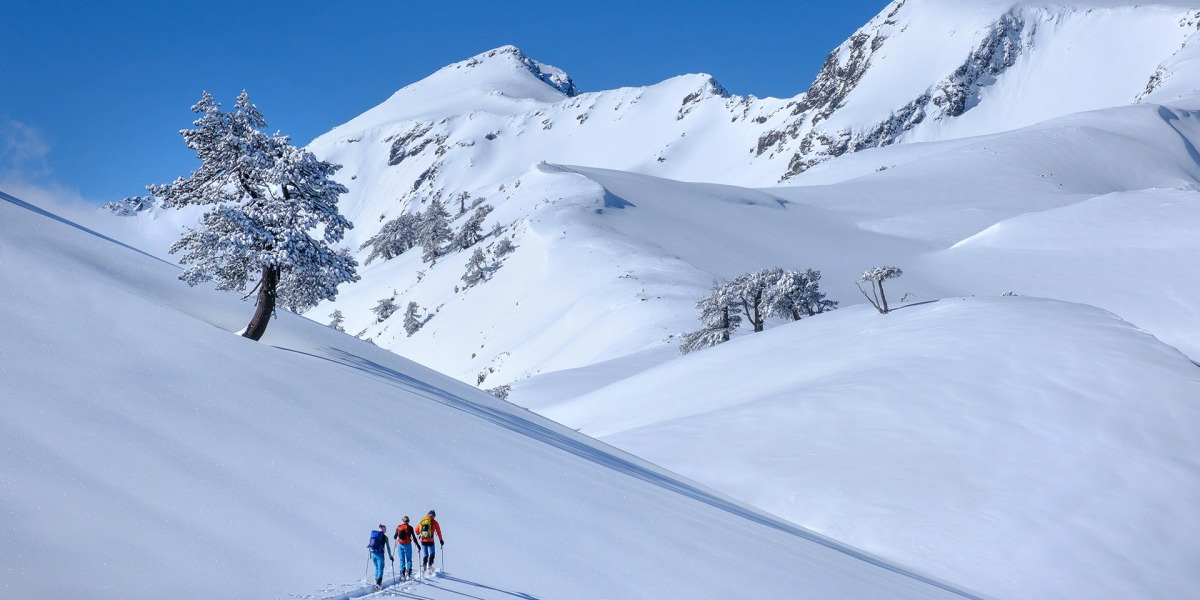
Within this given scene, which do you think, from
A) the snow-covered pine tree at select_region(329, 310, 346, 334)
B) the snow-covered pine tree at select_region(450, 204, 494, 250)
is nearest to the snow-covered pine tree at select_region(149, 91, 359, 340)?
the snow-covered pine tree at select_region(329, 310, 346, 334)

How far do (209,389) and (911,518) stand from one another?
14.3 metres

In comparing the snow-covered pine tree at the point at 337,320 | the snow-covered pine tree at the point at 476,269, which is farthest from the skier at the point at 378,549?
the snow-covered pine tree at the point at 337,320

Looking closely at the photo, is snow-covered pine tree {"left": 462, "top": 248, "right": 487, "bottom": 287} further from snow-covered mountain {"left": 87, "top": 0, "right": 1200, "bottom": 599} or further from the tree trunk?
the tree trunk

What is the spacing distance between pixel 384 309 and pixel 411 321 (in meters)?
8.53

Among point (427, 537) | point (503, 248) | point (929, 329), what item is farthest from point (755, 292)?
point (503, 248)

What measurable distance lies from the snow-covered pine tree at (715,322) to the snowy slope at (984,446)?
11484 millimetres

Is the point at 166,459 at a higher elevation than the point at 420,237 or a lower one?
lower

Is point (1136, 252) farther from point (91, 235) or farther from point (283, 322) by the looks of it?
point (91, 235)

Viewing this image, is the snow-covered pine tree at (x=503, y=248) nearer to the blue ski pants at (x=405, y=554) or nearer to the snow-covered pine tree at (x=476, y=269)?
the snow-covered pine tree at (x=476, y=269)

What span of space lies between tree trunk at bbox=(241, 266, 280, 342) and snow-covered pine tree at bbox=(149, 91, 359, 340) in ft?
0.08

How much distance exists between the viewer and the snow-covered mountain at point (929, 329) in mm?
17109

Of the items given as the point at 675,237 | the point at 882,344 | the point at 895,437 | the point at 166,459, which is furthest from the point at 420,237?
the point at 166,459

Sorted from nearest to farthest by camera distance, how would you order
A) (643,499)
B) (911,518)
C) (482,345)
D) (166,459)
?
(166,459) → (643,499) → (911,518) → (482,345)

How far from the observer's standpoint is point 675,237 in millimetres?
66938
